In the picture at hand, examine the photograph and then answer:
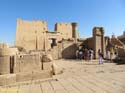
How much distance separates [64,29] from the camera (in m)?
33.9

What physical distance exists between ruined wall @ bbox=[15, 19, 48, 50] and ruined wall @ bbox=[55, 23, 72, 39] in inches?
108

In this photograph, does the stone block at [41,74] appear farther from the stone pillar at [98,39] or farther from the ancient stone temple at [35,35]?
the ancient stone temple at [35,35]

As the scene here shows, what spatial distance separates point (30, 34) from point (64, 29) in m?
7.83

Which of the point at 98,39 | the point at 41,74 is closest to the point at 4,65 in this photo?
the point at 41,74

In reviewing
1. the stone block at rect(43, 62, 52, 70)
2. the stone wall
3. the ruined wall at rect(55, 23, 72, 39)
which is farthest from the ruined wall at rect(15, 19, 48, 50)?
the stone wall

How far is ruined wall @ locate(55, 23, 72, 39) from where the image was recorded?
33.2m

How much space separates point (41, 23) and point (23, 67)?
26198 mm

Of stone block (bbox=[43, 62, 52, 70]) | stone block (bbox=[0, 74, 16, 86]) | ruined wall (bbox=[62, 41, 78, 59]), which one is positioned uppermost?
ruined wall (bbox=[62, 41, 78, 59])

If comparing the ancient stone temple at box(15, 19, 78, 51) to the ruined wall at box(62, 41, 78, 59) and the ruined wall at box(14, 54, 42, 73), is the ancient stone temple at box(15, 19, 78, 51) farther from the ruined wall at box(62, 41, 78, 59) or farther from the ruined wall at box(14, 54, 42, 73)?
the ruined wall at box(14, 54, 42, 73)

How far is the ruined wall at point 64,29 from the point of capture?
3319 centimetres

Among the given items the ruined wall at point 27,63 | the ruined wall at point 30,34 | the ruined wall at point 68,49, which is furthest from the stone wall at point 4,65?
the ruined wall at point 30,34

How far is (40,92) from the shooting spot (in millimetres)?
4828

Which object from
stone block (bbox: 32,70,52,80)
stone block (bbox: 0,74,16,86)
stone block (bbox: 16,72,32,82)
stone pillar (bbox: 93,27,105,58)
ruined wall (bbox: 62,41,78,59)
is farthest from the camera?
ruined wall (bbox: 62,41,78,59)

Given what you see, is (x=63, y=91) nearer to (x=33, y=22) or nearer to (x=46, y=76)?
(x=46, y=76)
